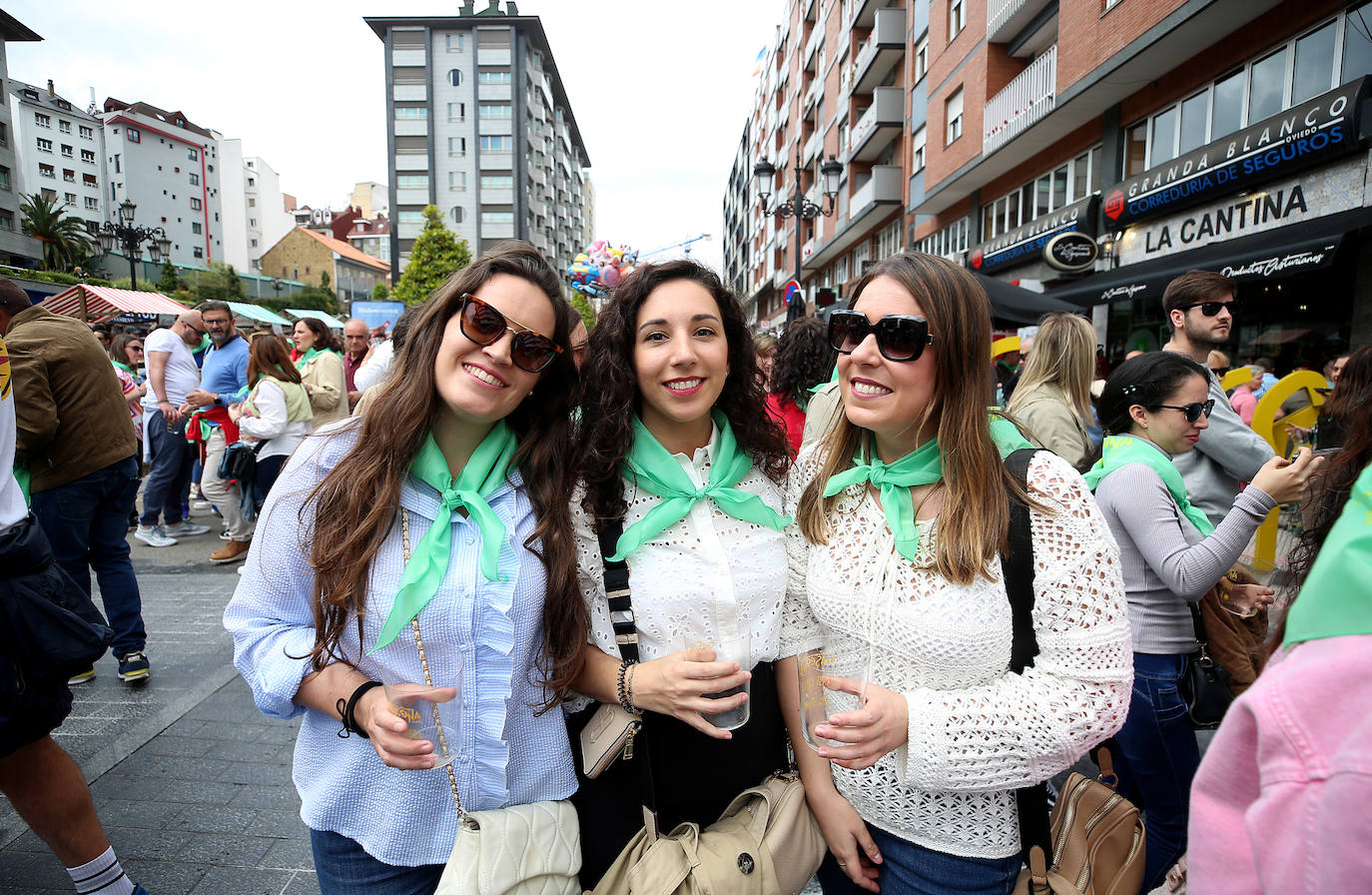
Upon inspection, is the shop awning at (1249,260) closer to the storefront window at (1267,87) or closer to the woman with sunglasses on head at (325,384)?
the storefront window at (1267,87)

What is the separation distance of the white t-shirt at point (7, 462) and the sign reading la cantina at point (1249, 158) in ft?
38.8

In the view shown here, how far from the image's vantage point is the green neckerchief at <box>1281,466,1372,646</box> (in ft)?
2.13


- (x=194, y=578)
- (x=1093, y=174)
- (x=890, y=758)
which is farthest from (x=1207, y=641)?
(x=1093, y=174)

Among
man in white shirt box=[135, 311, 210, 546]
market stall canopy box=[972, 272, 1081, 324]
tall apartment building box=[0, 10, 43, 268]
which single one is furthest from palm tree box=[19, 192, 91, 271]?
market stall canopy box=[972, 272, 1081, 324]

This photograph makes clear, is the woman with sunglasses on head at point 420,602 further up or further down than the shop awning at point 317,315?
further down

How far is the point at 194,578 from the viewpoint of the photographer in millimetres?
6223

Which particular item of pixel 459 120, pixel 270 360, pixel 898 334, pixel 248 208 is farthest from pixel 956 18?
pixel 248 208

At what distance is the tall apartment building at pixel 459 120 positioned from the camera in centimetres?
5366

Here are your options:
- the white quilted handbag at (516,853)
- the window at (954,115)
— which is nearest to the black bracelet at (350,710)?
the white quilted handbag at (516,853)

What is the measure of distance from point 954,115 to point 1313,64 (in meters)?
10.6

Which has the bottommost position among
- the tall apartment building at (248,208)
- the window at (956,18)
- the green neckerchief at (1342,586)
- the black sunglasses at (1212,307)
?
the green neckerchief at (1342,586)

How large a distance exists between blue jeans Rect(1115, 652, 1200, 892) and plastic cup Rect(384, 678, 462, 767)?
2.29 metres

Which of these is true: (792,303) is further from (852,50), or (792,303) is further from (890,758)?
(852,50)

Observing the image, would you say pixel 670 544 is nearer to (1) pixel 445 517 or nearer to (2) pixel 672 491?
(2) pixel 672 491
